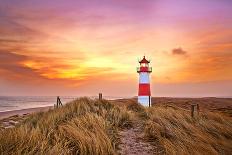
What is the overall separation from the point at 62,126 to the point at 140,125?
92.5 inches

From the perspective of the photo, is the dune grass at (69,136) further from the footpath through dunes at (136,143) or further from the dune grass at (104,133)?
the footpath through dunes at (136,143)

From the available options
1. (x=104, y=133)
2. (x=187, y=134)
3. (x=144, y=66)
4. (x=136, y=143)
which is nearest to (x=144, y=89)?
(x=144, y=66)

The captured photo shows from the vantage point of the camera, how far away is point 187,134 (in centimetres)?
750

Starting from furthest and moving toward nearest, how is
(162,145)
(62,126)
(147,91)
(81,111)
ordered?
(147,91) < (81,111) < (62,126) < (162,145)

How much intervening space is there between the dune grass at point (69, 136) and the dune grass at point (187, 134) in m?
0.97

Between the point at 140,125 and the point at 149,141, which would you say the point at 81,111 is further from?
the point at 149,141

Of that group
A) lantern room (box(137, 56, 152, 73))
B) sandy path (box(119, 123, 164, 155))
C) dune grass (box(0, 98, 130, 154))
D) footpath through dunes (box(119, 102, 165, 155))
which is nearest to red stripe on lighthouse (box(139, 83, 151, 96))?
lantern room (box(137, 56, 152, 73))

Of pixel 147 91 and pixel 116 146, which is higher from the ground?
pixel 147 91

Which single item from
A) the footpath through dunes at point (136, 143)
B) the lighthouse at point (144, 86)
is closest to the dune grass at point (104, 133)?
the footpath through dunes at point (136, 143)

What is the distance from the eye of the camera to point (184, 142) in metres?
6.77

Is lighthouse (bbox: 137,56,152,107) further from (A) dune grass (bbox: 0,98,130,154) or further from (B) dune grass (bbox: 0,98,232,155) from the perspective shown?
(A) dune grass (bbox: 0,98,130,154)

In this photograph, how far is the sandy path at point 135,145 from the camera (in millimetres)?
6301

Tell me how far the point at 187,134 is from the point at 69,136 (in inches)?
119

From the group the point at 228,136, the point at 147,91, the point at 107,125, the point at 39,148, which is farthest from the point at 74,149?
the point at 147,91
